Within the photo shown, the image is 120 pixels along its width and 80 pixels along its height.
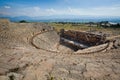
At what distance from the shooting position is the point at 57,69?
5.83 meters

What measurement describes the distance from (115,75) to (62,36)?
2337 cm

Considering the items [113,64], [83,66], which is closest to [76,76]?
[83,66]

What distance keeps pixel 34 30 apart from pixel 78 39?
788 cm

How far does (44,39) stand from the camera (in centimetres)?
2112

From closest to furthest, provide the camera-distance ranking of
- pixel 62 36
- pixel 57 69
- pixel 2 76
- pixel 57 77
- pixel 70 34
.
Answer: pixel 2 76, pixel 57 77, pixel 57 69, pixel 70 34, pixel 62 36

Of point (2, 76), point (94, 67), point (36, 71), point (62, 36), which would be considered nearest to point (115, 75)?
point (94, 67)

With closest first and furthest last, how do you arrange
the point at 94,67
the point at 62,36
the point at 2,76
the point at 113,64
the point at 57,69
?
the point at 2,76 → the point at 57,69 → the point at 94,67 → the point at 113,64 → the point at 62,36

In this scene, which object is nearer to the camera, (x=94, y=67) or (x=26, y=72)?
(x=26, y=72)

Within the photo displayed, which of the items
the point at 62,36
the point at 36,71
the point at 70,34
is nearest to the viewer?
the point at 36,71

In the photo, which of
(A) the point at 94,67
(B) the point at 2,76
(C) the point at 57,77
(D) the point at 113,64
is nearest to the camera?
(B) the point at 2,76

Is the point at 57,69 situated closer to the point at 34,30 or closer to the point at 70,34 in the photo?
the point at 34,30

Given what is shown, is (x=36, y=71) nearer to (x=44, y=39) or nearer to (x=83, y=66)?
(x=83, y=66)

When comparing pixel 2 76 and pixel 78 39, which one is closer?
pixel 2 76

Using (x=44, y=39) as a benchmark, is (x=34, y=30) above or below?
above
